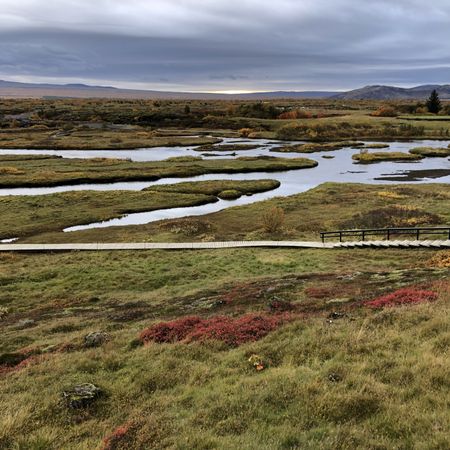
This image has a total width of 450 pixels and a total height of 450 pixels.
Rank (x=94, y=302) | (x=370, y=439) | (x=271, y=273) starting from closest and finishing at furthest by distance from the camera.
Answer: (x=370, y=439) → (x=94, y=302) → (x=271, y=273)

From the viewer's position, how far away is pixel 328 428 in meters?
9.21

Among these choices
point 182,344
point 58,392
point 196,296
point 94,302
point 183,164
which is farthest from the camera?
point 183,164

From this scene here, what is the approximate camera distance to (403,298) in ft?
59.2

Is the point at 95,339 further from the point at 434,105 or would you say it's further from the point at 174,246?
the point at 434,105

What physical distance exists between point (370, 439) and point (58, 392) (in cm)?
839

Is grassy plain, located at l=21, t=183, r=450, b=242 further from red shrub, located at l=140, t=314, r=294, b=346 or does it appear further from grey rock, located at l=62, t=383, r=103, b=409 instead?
grey rock, located at l=62, t=383, r=103, b=409

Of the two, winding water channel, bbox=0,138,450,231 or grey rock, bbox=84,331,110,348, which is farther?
winding water channel, bbox=0,138,450,231

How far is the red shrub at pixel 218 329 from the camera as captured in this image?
624 inches

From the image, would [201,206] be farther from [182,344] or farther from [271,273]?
[182,344]

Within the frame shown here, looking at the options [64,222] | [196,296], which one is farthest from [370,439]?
[64,222]

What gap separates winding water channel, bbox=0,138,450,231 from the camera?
59206 mm

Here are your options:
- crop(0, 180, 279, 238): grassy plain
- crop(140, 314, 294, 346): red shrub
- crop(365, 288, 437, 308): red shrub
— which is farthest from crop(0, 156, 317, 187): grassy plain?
crop(365, 288, 437, 308): red shrub

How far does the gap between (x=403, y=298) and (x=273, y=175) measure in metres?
67.6

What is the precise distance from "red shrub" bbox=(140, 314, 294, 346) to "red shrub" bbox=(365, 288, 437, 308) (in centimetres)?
354
